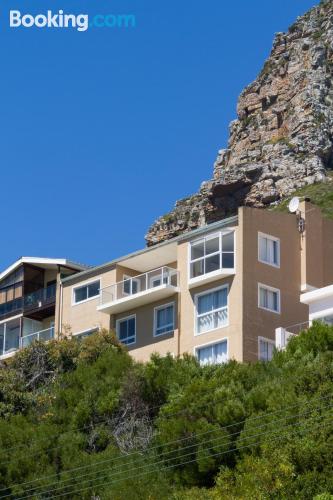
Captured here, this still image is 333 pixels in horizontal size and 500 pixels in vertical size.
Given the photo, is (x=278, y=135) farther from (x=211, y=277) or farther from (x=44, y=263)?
(x=211, y=277)

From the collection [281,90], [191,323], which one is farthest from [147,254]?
[281,90]

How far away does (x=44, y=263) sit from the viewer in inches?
2756

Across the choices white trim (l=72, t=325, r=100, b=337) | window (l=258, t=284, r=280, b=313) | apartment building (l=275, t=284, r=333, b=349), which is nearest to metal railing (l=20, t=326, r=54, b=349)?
white trim (l=72, t=325, r=100, b=337)

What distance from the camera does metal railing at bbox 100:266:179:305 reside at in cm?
6175

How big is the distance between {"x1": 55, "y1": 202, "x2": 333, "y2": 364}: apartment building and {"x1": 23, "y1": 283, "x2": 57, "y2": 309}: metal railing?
4369mm

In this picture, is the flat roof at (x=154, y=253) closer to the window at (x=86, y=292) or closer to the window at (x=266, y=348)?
the window at (x=86, y=292)

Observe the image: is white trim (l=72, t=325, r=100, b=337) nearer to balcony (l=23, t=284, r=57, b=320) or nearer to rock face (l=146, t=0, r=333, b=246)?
balcony (l=23, t=284, r=57, b=320)

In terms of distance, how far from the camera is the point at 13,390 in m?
55.4

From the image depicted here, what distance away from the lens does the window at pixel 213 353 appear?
56594mm

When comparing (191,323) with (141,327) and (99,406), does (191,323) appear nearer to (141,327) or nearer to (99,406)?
(141,327)

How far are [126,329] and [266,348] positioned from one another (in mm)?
8265

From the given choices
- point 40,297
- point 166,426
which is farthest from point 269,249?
point 40,297

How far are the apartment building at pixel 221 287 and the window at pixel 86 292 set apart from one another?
0.81 m

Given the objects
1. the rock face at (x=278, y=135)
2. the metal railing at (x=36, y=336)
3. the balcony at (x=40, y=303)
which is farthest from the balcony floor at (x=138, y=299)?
the rock face at (x=278, y=135)
